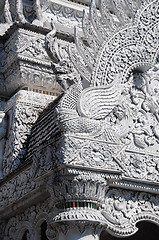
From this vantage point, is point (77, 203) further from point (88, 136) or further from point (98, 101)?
Answer: point (98, 101)

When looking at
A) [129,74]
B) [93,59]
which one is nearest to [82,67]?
[93,59]

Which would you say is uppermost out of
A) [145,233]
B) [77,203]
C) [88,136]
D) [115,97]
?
[115,97]

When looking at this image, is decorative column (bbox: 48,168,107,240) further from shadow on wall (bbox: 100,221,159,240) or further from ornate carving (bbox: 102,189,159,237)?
shadow on wall (bbox: 100,221,159,240)

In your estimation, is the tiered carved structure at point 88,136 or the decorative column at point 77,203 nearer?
the decorative column at point 77,203

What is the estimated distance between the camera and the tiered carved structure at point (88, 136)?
19.8 ft

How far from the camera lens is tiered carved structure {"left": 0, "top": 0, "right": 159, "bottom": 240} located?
6.03 metres

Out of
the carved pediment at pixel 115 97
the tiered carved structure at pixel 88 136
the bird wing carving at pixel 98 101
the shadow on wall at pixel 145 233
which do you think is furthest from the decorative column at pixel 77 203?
the shadow on wall at pixel 145 233

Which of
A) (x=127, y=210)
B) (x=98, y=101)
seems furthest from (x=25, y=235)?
(x=98, y=101)

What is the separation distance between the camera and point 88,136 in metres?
6.26

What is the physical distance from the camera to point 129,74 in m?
7.17

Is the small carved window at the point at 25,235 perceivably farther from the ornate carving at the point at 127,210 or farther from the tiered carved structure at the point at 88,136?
the ornate carving at the point at 127,210

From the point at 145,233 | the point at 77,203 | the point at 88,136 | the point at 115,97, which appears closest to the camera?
the point at 77,203

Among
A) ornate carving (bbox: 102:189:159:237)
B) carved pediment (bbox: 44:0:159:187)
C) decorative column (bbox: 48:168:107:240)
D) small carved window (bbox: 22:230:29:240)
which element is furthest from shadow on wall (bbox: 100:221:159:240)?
decorative column (bbox: 48:168:107:240)

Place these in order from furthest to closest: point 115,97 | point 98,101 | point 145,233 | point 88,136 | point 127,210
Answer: point 145,233
point 115,97
point 98,101
point 127,210
point 88,136
